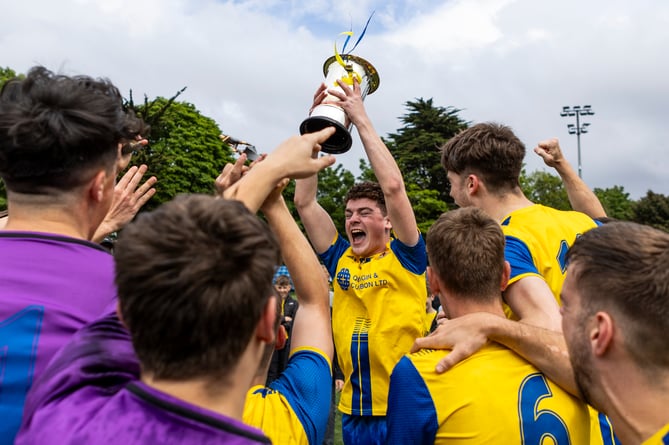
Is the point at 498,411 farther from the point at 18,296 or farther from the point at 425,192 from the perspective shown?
the point at 425,192

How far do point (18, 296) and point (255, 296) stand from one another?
0.76 metres

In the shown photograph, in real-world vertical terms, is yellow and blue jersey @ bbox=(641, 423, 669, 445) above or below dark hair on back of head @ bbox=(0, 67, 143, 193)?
below

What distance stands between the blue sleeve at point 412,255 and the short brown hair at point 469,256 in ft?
5.62

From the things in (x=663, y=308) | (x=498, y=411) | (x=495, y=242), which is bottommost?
(x=498, y=411)

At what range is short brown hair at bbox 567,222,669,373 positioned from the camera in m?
1.70

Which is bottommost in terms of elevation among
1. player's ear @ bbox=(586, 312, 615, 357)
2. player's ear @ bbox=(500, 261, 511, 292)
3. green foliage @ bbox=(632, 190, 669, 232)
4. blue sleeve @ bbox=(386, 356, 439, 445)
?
blue sleeve @ bbox=(386, 356, 439, 445)

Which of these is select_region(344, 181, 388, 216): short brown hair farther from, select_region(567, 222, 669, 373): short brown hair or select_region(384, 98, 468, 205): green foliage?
select_region(384, 98, 468, 205): green foliage

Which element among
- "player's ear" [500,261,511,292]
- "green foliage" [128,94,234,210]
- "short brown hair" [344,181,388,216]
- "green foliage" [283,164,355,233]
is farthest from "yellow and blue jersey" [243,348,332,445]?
"green foliage" [283,164,355,233]

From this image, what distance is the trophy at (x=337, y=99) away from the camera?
3.24m

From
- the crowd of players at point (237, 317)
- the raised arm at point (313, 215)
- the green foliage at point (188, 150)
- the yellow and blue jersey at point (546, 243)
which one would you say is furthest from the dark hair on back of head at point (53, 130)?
the green foliage at point (188, 150)

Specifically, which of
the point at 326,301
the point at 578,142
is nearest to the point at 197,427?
the point at 326,301

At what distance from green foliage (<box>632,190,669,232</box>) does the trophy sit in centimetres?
5761

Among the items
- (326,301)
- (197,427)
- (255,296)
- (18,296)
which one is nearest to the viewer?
(197,427)

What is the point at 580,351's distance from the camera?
1.87 m
